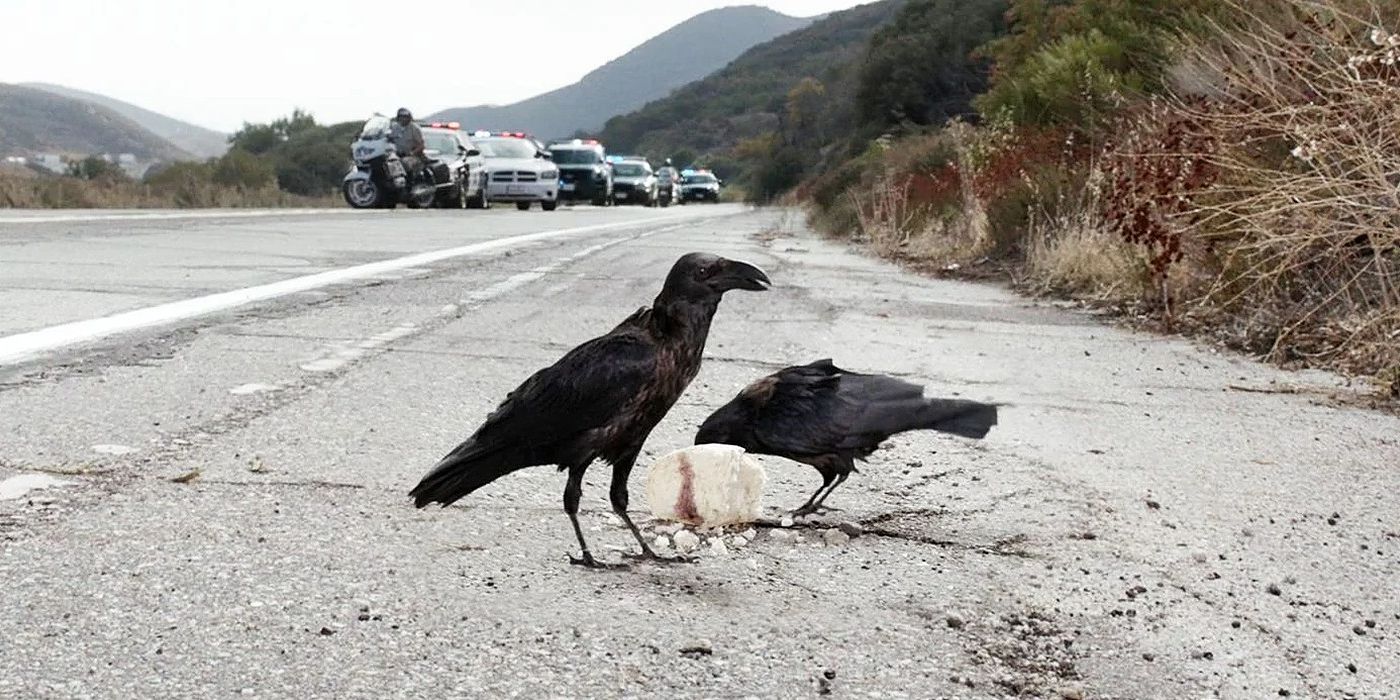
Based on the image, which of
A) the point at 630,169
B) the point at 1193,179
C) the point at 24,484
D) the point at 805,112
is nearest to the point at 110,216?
the point at 1193,179

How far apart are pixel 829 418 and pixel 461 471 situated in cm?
97

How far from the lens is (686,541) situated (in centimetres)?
323

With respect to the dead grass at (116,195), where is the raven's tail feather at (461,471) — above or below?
above

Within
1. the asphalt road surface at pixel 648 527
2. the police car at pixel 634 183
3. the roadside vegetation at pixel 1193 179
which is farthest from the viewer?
the police car at pixel 634 183

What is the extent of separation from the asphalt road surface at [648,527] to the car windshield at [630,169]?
4337cm

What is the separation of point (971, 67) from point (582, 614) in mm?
32355

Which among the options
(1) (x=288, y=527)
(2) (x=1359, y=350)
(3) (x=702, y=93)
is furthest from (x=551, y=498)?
(3) (x=702, y=93)

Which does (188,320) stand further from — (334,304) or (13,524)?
(13,524)

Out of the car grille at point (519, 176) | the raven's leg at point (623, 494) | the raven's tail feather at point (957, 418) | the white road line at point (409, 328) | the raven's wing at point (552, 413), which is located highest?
the raven's wing at point (552, 413)

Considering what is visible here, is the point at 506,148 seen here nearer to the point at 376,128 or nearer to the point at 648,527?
the point at 376,128

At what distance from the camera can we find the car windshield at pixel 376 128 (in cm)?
2653

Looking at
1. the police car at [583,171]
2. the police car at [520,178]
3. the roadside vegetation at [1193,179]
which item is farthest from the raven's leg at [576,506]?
the police car at [583,171]

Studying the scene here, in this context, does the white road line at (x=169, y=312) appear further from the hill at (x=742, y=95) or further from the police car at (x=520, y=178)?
the hill at (x=742, y=95)

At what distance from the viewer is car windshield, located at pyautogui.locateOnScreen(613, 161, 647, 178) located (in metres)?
49.6
